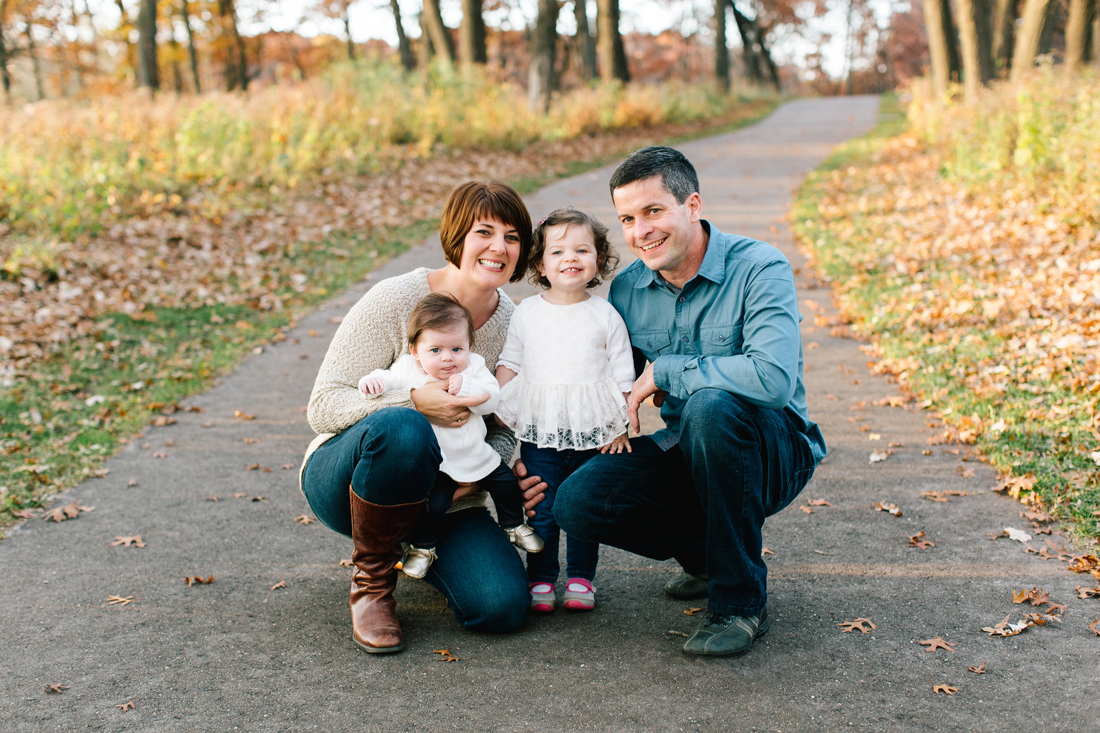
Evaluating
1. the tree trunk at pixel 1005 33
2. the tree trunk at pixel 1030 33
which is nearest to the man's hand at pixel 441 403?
the tree trunk at pixel 1030 33

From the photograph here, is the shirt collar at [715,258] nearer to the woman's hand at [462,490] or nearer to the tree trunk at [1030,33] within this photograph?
the woman's hand at [462,490]

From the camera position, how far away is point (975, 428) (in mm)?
4961

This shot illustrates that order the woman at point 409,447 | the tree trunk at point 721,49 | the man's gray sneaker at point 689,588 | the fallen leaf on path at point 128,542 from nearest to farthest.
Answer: the woman at point 409,447, the man's gray sneaker at point 689,588, the fallen leaf on path at point 128,542, the tree trunk at point 721,49

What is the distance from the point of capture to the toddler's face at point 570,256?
3.35 meters

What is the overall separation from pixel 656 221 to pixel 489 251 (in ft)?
2.16

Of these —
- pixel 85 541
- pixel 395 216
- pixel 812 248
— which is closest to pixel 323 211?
pixel 395 216

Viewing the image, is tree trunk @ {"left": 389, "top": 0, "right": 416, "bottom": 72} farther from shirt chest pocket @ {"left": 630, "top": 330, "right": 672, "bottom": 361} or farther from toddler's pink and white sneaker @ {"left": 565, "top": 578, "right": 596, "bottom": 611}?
toddler's pink and white sneaker @ {"left": 565, "top": 578, "right": 596, "bottom": 611}

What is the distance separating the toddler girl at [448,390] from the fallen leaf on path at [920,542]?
67.2 inches

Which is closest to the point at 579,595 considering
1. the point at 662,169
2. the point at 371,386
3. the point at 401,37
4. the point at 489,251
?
the point at 371,386

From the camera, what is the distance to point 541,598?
134 inches

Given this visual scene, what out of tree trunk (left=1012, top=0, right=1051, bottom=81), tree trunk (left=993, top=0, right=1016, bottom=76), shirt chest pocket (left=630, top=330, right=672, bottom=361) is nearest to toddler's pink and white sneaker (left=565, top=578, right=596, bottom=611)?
shirt chest pocket (left=630, top=330, right=672, bottom=361)

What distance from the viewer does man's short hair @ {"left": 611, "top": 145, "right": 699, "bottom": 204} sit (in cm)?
319

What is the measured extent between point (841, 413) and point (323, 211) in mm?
7898

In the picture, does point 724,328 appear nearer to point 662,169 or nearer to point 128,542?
point 662,169
